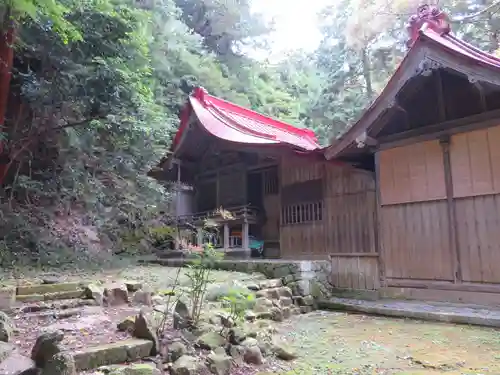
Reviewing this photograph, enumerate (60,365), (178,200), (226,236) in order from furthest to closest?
(178,200)
(226,236)
(60,365)

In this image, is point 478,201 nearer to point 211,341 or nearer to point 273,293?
point 273,293

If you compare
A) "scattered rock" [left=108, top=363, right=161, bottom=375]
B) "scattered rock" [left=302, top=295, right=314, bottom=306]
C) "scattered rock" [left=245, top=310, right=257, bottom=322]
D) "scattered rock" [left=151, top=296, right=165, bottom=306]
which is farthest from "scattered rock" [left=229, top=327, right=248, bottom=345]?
"scattered rock" [left=302, top=295, right=314, bottom=306]

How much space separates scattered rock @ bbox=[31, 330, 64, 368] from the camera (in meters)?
3.16

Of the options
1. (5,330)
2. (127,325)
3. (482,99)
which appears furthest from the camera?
(482,99)

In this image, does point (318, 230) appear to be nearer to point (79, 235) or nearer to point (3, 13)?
point (79, 235)

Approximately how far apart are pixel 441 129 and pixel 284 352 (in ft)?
17.4

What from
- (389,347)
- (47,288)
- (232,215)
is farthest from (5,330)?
(232,215)

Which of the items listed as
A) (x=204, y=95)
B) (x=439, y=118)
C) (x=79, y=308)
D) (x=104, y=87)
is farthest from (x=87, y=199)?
(x=439, y=118)

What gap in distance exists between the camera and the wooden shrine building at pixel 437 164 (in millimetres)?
6848

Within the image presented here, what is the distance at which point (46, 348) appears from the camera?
3205mm

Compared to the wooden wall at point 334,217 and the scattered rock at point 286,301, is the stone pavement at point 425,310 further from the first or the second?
the wooden wall at point 334,217

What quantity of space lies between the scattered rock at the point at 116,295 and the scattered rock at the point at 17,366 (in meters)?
1.98

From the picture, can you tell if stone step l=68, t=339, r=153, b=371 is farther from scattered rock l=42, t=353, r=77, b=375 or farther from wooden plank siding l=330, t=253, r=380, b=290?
wooden plank siding l=330, t=253, r=380, b=290

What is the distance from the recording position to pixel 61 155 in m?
8.89
